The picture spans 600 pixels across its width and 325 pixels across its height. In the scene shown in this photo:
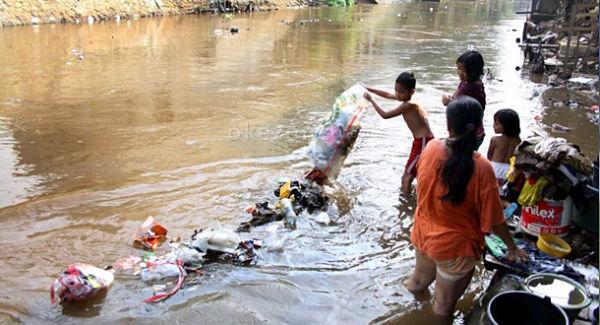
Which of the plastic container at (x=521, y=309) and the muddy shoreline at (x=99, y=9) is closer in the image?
the plastic container at (x=521, y=309)

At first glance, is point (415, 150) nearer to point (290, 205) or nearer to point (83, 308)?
point (290, 205)

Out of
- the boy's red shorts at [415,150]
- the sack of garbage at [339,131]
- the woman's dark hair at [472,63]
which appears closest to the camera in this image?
the woman's dark hair at [472,63]

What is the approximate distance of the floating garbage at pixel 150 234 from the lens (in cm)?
436

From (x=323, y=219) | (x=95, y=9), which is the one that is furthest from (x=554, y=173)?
(x=95, y=9)

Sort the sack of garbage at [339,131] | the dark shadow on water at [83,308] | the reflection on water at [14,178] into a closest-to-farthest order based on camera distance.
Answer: the dark shadow on water at [83,308]
the sack of garbage at [339,131]
the reflection on water at [14,178]

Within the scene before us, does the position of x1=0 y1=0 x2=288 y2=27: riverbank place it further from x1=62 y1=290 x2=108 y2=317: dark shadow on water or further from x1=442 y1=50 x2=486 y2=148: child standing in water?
x1=442 y1=50 x2=486 y2=148: child standing in water

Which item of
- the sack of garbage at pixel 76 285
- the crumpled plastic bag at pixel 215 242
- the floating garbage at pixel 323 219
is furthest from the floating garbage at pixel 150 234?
the floating garbage at pixel 323 219

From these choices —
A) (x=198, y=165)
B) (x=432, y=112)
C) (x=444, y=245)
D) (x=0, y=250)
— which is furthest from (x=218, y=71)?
(x=444, y=245)

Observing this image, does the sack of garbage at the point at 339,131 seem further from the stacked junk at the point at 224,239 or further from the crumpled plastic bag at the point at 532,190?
the crumpled plastic bag at the point at 532,190

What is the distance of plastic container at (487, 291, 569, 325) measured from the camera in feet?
8.48

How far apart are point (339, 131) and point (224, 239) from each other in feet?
5.63

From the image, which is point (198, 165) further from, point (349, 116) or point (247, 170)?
point (349, 116)

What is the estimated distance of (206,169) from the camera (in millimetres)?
6164

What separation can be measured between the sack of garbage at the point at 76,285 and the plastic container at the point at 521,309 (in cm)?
256
